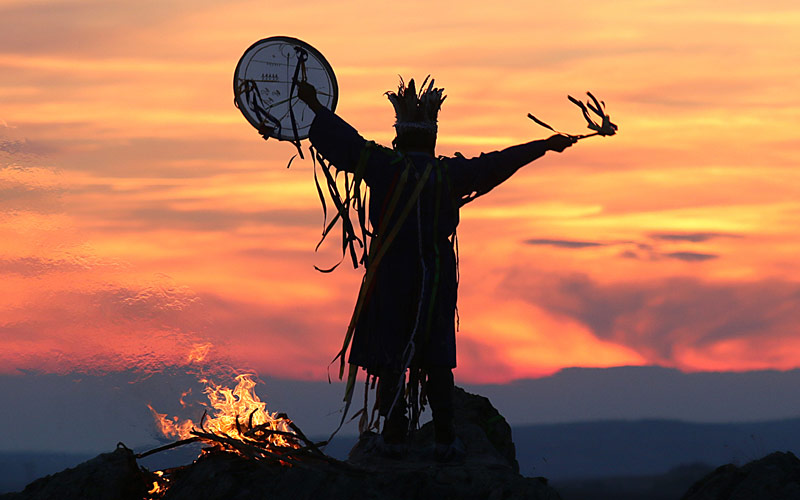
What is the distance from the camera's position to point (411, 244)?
890cm

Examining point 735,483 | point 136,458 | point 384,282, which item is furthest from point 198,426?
point 735,483

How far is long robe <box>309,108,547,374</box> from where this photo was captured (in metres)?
8.80

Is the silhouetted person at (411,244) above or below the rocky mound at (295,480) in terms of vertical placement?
above

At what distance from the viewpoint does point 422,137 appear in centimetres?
909

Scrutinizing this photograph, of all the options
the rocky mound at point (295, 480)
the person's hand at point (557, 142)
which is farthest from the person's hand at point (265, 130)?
the rocky mound at point (295, 480)

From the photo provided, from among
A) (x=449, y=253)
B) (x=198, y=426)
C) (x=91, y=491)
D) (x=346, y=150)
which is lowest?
(x=91, y=491)

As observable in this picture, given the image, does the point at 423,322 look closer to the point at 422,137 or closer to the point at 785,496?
the point at 422,137

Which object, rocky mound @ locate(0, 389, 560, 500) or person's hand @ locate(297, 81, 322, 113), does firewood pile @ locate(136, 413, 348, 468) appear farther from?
person's hand @ locate(297, 81, 322, 113)

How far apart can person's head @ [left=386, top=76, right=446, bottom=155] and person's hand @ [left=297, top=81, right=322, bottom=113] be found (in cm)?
74

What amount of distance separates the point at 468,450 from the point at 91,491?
3.29 metres

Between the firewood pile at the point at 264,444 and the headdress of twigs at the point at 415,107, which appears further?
the headdress of twigs at the point at 415,107

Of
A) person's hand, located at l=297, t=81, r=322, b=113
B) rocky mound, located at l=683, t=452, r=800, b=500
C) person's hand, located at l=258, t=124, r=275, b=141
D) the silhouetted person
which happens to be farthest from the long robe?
rocky mound, located at l=683, t=452, r=800, b=500

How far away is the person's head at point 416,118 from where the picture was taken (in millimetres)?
9086

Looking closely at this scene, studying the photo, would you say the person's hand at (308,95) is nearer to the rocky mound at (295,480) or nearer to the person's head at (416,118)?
the person's head at (416,118)
